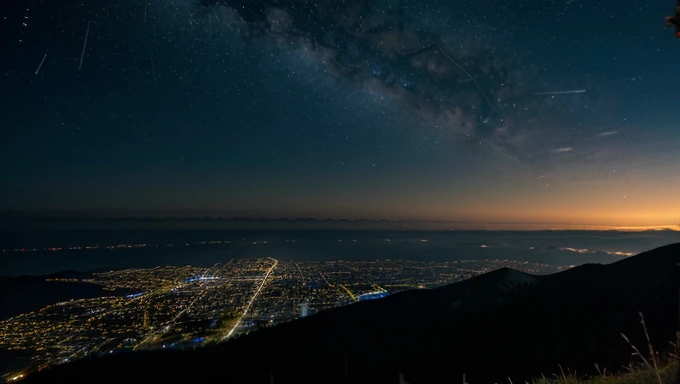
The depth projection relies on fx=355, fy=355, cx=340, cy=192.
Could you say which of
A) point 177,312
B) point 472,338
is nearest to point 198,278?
point 177,312

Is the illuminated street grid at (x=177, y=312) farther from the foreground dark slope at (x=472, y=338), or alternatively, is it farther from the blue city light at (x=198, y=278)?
the foreground dark slope at (x=472, y=338)

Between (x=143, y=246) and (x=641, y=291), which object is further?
(x=143, y=246)

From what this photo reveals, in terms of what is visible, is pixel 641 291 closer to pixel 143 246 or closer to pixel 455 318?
pixel 455 318

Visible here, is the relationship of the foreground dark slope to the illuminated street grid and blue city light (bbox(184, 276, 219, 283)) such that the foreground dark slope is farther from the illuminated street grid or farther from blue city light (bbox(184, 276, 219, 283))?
blue city light (bbox(184, 276, 219, 283))

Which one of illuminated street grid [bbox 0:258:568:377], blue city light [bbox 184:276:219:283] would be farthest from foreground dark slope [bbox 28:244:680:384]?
blue city light [bbox 184:276:219:283]

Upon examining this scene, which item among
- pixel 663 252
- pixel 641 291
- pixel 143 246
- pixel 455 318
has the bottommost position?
pixel 143 246

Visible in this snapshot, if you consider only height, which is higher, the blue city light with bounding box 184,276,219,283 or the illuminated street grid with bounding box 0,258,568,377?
the illuminated street grid with bounding box 0,258,568,377

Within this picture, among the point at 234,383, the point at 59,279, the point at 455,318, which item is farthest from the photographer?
the point at 59,279

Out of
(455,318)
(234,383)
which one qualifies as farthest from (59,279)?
(455,318)

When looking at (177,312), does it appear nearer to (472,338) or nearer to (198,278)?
(198,278)
